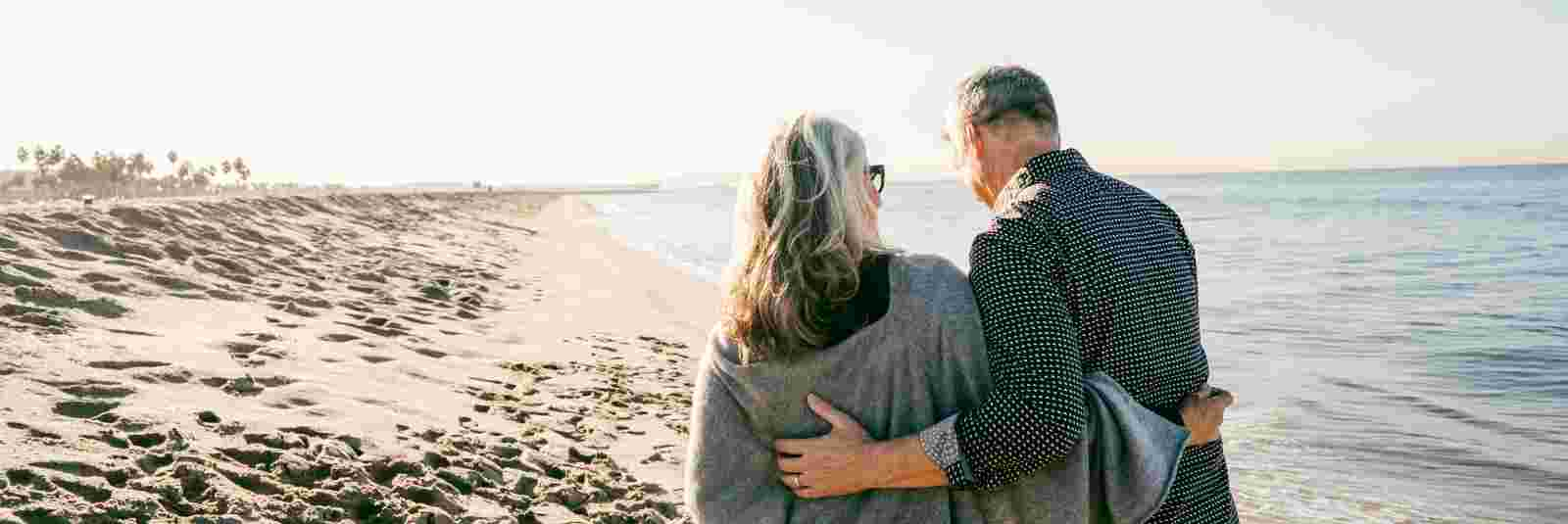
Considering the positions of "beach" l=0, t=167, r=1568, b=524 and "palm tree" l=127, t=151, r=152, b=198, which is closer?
"beach" l=0, t=167, r=1568, b=524

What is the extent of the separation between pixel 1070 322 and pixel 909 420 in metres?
0.36

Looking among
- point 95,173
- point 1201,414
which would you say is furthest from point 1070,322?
point 95,173

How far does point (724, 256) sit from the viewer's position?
25203mm

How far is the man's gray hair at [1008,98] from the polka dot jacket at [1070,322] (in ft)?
0.31

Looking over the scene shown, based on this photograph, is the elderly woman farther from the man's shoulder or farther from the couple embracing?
the man's shoulder

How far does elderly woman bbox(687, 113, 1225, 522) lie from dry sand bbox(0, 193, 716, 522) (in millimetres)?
2272

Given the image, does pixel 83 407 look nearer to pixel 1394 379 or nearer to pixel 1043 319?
pixel 1043 319

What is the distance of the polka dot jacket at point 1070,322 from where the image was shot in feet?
6.51

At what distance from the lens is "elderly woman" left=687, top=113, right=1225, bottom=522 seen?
205 cm

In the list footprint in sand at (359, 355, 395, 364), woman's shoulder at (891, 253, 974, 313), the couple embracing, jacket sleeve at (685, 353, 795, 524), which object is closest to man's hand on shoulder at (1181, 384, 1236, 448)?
the couple embracing

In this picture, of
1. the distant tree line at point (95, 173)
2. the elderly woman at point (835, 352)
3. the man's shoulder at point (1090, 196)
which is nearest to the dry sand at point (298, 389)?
the elderly woman at point (835, 352)

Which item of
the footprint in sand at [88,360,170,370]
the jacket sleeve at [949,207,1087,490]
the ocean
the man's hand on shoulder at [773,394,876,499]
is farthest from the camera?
the ocean

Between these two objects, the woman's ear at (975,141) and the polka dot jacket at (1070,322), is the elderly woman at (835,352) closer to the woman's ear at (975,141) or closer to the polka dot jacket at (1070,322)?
the polka dot jacket at (1070,322)

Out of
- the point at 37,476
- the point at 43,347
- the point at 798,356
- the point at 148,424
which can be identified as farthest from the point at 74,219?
the point at 798,356
